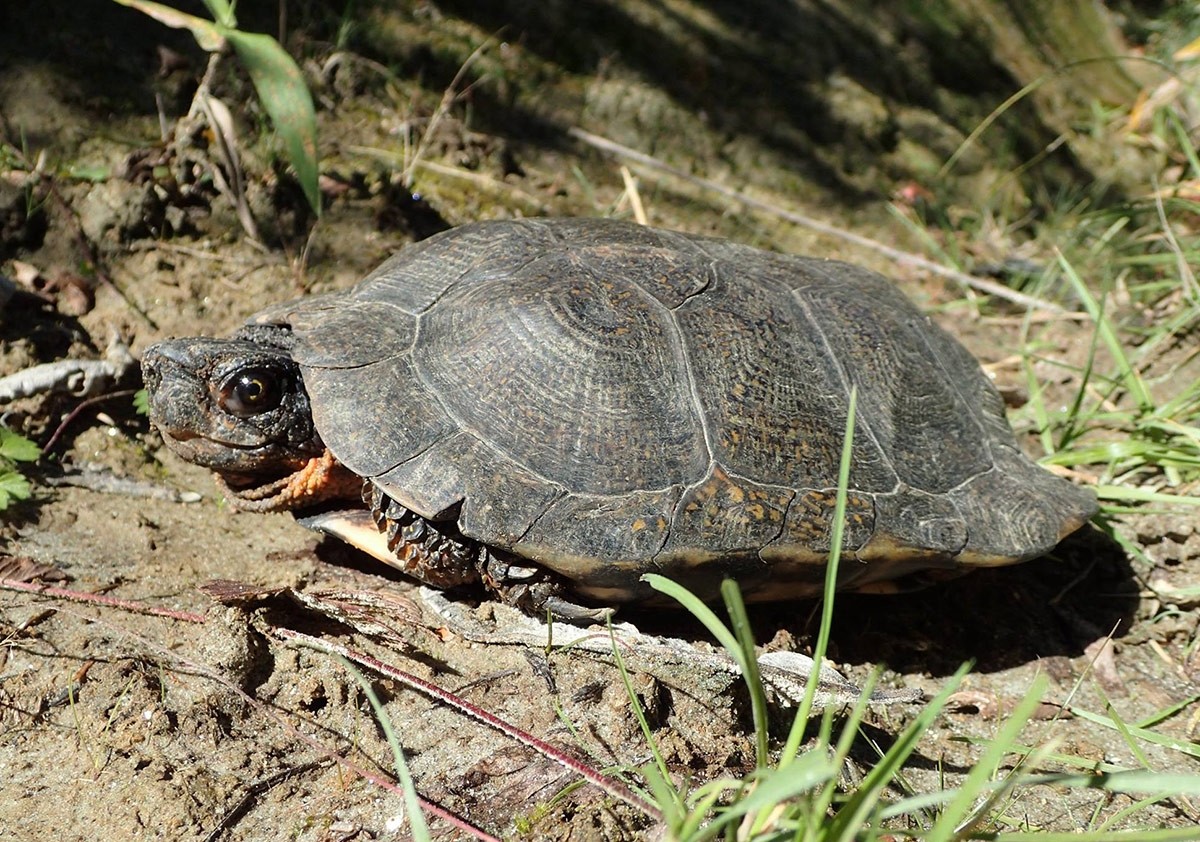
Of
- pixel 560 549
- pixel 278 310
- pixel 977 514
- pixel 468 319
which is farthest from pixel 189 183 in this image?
pixel 977 514

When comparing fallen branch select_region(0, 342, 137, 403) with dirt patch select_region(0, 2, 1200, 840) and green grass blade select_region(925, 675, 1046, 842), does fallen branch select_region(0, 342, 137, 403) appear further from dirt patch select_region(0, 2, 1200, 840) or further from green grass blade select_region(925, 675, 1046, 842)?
green grass blade select_region(925, 675, 1046, 842)

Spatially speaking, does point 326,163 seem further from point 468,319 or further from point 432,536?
point 432,536

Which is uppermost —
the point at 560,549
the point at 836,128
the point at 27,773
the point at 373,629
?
the point at 836,128

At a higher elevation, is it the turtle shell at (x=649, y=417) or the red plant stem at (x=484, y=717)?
the turtle shell at (x=649, y=417)

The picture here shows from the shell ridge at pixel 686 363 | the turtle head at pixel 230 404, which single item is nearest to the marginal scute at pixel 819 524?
the shell ridge at pixel 686 363

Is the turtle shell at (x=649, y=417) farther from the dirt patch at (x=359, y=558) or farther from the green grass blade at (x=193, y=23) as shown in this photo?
the green grass blade at (x=193, y=23)

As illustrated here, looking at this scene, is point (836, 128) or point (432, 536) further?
point (836, 128)
